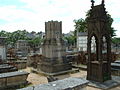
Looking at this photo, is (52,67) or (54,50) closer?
(52,67)

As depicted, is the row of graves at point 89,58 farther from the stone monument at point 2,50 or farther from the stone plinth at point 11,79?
the stone monument at point 2,50

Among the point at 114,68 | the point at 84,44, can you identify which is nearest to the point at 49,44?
the point at 114,68

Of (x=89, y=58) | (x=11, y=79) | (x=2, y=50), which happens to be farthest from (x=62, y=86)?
(x=2, y=50)

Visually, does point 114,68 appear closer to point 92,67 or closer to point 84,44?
point 92,67

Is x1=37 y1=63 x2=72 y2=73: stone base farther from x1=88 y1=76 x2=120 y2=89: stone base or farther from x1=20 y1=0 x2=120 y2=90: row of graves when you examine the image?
x1=88 y1=76 x2=120 y2=89: stone base

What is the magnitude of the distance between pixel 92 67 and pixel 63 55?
14.1 feet

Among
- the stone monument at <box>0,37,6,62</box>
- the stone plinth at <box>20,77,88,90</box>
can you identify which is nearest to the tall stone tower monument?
the stone monument at <box>0,37,6,62</box>

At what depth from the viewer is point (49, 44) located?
42.1 ft

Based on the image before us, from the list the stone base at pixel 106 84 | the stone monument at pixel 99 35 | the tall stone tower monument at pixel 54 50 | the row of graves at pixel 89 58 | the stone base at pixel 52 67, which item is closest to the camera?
the row of graves at pixel 89 58

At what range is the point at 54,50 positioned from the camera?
1283 cm

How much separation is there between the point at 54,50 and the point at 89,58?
396 centimetres

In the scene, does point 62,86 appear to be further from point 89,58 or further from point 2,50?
point 2,50

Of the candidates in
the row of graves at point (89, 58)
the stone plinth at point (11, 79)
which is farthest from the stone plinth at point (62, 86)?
the stone plinth at point (11, 79)

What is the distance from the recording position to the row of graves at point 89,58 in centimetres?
492
